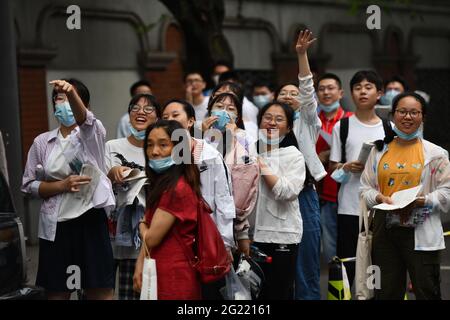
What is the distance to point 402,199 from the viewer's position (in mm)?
6816

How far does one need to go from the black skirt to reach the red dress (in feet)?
4.46

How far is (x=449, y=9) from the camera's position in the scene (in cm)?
2527

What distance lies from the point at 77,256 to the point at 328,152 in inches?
108

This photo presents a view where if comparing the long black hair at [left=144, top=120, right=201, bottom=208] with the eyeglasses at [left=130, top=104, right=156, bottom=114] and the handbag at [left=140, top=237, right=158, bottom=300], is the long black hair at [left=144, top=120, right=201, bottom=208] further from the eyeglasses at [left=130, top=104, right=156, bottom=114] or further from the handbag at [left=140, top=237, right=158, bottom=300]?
the eyeglasses at [left=130, top=104, right=156, bottom=114]

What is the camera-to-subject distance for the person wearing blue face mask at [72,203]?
A: 698cm

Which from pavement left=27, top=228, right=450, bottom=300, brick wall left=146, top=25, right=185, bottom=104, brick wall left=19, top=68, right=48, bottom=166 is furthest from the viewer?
brick wall left=146, top=25, right=185, bottom=104

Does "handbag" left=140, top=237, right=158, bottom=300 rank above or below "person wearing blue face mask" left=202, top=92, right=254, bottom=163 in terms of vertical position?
below

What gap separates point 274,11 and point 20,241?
13.3 m

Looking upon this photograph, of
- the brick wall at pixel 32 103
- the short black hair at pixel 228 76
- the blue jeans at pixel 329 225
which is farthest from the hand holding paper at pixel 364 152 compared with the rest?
the brick wall at pixel 32 103

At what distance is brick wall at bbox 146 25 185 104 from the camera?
52.7 ft

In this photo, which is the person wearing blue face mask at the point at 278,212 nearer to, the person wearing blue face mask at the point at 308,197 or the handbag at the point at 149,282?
the person wearing blue face mask at the point at 308,197

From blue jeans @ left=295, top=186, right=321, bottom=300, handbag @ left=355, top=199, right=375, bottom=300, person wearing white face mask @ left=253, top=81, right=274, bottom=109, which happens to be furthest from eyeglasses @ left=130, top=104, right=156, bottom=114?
person wearing white face mask @ left=253, top=81, right=274, bottom=109

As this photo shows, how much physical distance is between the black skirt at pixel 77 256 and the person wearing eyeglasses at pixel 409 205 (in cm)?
190

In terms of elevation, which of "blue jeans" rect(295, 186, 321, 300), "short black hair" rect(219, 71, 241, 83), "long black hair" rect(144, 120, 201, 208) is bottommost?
"blue jeans" rect(295, 186, 321, 300)
